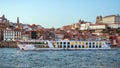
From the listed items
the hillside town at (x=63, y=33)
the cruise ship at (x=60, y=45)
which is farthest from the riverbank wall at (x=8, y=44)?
the cruise ship at (x=60, y=45)

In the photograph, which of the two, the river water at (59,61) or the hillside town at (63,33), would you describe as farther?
the hillside town at (63,33)

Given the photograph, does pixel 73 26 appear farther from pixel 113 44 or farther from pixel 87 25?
pixel 113 44

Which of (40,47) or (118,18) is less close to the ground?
(118,18)

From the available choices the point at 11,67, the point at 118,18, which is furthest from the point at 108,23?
the point at 11,67

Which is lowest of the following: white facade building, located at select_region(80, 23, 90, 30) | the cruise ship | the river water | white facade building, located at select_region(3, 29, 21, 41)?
the river water

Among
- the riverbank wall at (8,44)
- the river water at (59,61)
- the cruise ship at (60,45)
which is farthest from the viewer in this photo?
the riverbank wall at (8,44)

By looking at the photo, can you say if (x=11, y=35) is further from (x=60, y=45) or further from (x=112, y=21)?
(x=112, y=21)

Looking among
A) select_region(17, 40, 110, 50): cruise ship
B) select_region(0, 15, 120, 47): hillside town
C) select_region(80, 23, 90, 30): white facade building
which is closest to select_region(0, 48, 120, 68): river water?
select_region(17, 40, 110, 50): cruise ship

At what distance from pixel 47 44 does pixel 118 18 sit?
8402 centimetres

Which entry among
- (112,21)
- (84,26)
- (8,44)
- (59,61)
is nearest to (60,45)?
(59,61)

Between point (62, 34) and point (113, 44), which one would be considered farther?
point (62, 34)

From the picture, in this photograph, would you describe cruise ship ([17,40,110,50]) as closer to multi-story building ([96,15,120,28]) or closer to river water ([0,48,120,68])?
river water ([0,48,120,68])

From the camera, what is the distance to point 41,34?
105750 millimetres

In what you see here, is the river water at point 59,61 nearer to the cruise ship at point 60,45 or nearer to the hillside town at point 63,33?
the cruise ship at point 60,45
